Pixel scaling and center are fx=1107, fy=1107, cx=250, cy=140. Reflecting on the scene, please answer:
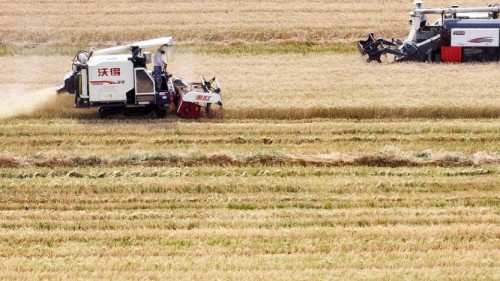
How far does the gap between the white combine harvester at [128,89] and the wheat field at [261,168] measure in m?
0.49

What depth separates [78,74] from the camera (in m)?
25.6

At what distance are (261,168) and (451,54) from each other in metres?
11.6

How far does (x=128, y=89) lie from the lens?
2555 centimetres

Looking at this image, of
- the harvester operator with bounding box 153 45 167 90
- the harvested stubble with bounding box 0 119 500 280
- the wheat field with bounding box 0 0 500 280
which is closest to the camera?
the harvested stubble with bounding box 0 119 500 280

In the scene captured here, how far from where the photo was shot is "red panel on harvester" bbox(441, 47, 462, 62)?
102ft

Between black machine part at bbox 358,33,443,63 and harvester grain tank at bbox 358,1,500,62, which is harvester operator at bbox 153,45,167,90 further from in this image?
harvester grain tank at bbox 358,1,500,62

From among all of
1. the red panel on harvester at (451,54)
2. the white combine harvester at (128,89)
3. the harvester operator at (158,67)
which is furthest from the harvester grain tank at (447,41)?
the harvester operator at (158,67)

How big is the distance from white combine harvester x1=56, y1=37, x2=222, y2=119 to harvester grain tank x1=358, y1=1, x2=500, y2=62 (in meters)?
7.15

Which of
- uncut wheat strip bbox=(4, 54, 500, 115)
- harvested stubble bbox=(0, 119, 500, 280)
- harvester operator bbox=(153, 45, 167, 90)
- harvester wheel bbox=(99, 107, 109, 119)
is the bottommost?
Answer: harvested stubble bbox=(0, 119, 500, 280)

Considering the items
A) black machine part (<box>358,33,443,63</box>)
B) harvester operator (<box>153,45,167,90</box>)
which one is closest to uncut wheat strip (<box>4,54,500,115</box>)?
black machine part (<box>358,33,443,63</box>)

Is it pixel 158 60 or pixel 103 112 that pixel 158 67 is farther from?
pixel 103 112

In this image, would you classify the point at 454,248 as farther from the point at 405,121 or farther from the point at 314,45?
the point at 314,45

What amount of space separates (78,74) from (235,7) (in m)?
12.5

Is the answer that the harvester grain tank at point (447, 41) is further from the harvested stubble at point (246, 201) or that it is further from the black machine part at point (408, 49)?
the harvested stubble at point (246, 201)
